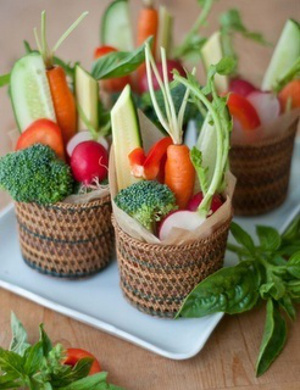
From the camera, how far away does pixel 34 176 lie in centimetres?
104

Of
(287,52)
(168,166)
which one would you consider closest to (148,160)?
(168,166)

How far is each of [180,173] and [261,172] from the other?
329mm

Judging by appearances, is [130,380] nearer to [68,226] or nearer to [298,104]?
[68,226]

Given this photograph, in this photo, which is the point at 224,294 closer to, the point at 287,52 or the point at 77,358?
the point at 77,358

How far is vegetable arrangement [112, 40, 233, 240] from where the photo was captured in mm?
957

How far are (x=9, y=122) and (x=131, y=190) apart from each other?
720 mm

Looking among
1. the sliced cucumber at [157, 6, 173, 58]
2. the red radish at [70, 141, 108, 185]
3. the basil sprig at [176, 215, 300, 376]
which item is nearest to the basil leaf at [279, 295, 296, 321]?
the basil sprig at [176, 215, 300, 376]

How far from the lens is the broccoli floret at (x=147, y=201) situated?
972 millimetres

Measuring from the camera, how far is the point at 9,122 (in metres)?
1.63

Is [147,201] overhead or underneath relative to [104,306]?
overhead

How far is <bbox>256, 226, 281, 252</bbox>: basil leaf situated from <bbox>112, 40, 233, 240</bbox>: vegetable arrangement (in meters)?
0.14

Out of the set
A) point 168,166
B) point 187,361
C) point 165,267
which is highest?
point 168,166

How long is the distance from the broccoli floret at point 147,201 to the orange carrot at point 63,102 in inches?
8.3

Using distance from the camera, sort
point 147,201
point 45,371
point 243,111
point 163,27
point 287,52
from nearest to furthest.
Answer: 1. point 45,371
2. point 147,201
3. point 243,111
4. point 287,52
5. point 163,27
